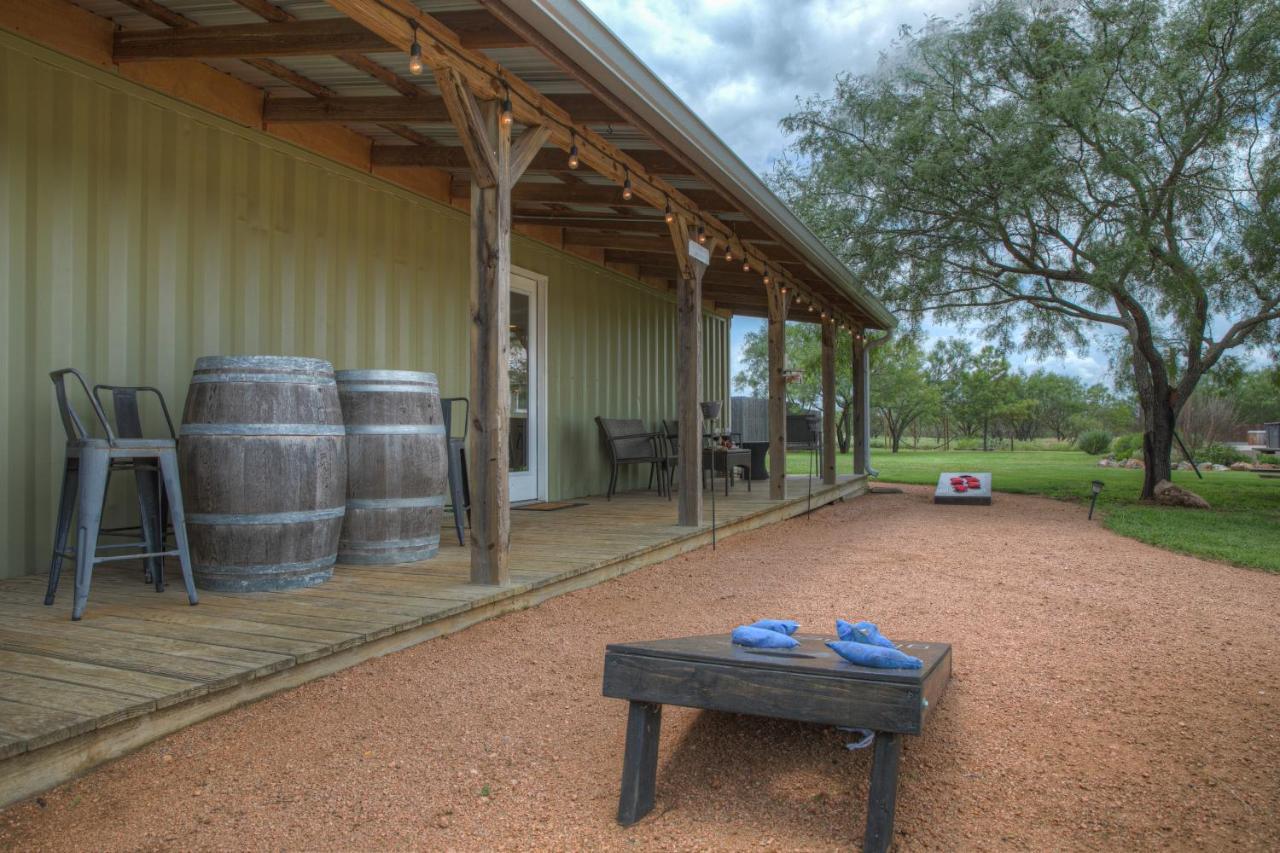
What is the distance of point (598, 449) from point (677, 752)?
6067 millimetres

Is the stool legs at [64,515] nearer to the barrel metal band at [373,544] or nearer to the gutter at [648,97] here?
the barrel metal band at [373,544]

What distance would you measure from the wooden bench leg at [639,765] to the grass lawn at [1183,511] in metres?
5.04

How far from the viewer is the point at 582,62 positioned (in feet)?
11.7

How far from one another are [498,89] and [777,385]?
4121mm

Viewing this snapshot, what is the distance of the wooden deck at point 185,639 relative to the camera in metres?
2.00

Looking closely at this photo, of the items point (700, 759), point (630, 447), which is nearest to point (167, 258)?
point (700, 759)

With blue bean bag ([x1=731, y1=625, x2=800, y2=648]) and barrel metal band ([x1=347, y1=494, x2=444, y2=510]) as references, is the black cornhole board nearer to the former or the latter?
blue bean bag ([x1=731, y1=625, x2=800, y2=648])

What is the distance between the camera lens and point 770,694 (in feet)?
6.25

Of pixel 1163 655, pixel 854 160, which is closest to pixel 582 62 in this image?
pixel 1163 655

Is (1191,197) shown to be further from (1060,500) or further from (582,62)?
(582,62)

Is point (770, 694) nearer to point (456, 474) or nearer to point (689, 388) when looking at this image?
point (456, 474)

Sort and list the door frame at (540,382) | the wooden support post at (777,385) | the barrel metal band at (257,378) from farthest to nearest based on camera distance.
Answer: the wooden support post at (777,385), the door frame at (540,382), the barrel metal band at (257,378)

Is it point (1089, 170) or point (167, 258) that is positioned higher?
point (1089, 170)

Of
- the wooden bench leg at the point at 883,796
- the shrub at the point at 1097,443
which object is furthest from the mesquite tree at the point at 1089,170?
the shrub at the point at 1097,443
